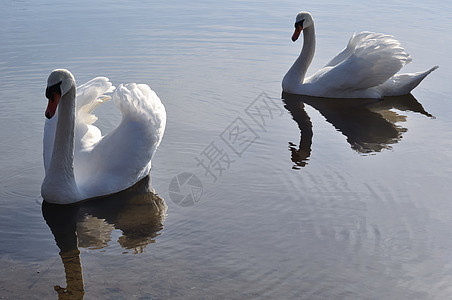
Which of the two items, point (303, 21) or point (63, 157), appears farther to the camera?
point (303, 21)

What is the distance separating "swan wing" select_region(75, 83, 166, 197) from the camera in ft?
21.0

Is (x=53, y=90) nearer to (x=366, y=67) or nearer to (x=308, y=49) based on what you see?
(x=366, y=67)

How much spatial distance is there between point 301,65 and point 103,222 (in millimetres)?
6095

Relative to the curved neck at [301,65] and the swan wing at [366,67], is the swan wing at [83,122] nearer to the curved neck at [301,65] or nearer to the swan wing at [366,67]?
the curved neck at [301,65]

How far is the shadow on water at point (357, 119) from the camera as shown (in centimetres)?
835

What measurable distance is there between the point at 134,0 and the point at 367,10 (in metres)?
7.04

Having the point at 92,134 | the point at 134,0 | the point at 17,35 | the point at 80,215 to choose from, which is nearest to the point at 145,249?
the point at 80,215

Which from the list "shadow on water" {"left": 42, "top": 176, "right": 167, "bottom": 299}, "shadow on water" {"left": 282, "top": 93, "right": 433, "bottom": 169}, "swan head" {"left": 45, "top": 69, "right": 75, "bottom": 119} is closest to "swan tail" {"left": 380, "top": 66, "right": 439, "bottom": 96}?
"shadow on water" {"left": 282, "top": 93, "right": 433, "bottom": 169}

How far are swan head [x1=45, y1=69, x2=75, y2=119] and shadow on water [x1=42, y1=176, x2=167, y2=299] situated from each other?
40.2 inches

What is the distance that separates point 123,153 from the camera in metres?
6.41

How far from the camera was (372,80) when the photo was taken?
413 inches

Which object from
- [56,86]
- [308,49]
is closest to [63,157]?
[56,86]

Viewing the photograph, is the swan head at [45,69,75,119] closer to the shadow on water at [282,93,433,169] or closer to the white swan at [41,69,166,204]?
the white swan at [41,69,166,204]

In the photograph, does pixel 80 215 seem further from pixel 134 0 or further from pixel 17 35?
pixel 134 0
